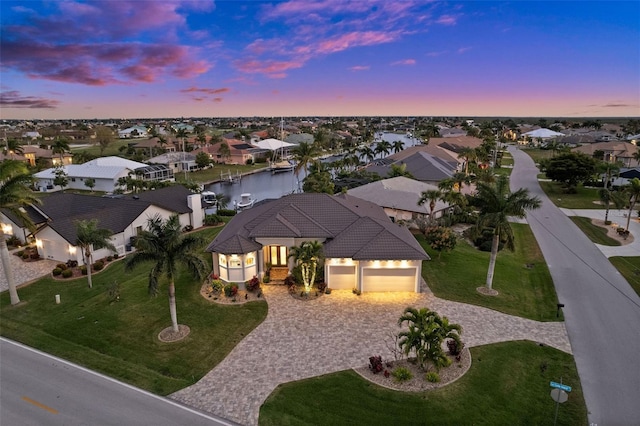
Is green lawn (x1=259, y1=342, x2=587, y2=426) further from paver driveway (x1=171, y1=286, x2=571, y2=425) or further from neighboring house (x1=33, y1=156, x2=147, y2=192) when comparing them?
neighboring house (x1=33, y1=156, x2=147, y2=192)

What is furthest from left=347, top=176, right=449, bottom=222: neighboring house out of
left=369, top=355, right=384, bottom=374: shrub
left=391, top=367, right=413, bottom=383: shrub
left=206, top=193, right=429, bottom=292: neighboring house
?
left=391, top=367, right=413, bottom=383: shrub

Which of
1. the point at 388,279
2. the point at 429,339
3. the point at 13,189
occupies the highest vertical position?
the point at 13,189

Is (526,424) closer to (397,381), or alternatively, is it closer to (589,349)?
(397,381)

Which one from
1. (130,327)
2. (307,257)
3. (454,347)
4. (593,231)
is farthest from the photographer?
(593,231)

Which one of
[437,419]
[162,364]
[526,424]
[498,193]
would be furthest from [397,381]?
[498,193]

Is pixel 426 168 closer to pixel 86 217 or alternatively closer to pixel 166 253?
pixel 86 217

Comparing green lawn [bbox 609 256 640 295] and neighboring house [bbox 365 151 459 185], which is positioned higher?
neighboring house [bbox 365 151 459 185]

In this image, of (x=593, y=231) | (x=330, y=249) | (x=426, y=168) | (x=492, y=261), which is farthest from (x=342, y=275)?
(x=426, y=168)

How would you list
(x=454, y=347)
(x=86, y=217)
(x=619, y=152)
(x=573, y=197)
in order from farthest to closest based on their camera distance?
(x=619, y=152)
(x=573, y=197)
(x=86, y=217)
(x=454, y=347)
